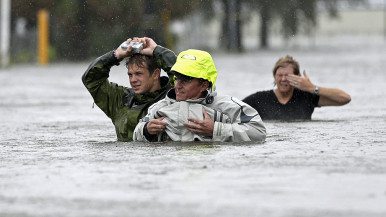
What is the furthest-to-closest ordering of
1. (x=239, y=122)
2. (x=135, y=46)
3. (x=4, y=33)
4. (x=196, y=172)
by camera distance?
(x=4, y=33), (x=135, y=46), (x=239, y=122), (x=196, y=172)

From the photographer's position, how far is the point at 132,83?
9148mm

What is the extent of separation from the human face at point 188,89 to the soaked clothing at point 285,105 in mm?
3098

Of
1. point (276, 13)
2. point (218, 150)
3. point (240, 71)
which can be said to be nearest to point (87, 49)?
point (240, 71)

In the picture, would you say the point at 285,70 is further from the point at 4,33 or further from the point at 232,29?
the point at 232,29

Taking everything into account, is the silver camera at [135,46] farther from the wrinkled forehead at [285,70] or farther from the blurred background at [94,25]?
the blurred background at [94,25]

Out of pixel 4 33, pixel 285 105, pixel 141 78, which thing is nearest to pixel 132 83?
pixel 141 78

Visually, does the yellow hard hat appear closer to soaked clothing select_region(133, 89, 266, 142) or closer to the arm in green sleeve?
soaked clothing select_region(133, 89, 266, 142)

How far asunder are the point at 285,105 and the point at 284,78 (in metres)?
0.38

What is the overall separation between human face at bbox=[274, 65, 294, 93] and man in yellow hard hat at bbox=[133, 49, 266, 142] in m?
2.85

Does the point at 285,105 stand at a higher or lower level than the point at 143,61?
lower

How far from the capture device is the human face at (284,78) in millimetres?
11672

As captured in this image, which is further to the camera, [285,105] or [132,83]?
[285,105]

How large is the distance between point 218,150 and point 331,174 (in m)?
1.66

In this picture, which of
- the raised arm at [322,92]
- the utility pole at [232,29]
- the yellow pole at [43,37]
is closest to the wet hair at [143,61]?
the raised arm at [322,92]
